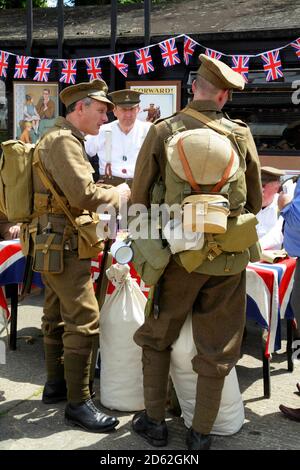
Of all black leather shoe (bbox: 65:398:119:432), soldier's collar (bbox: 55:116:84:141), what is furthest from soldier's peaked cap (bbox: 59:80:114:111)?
black leather shoe (bbox: 65:398:119:432)

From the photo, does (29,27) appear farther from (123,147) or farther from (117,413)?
(117,413)

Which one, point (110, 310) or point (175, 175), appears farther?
point (110, 310)

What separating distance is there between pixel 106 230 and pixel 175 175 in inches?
31.2

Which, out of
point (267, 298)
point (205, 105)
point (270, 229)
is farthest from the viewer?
point (270, 229)

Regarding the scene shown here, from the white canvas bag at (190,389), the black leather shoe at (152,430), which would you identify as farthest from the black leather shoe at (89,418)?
the white canvas bag at (190,389)

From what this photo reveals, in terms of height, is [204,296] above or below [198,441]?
above

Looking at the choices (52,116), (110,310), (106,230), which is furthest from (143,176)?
(52,116)

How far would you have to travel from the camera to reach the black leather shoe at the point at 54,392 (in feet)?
11.8

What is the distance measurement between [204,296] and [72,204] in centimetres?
88

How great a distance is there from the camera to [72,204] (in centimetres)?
312

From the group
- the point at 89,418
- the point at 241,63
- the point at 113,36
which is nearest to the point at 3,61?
the point at 113,36

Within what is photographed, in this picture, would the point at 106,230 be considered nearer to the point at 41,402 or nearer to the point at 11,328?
the point at 41,402

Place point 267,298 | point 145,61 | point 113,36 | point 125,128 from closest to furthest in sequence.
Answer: point 267,298, point 125,128, point 145,61, point 113,36

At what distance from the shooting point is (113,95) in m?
5.32
